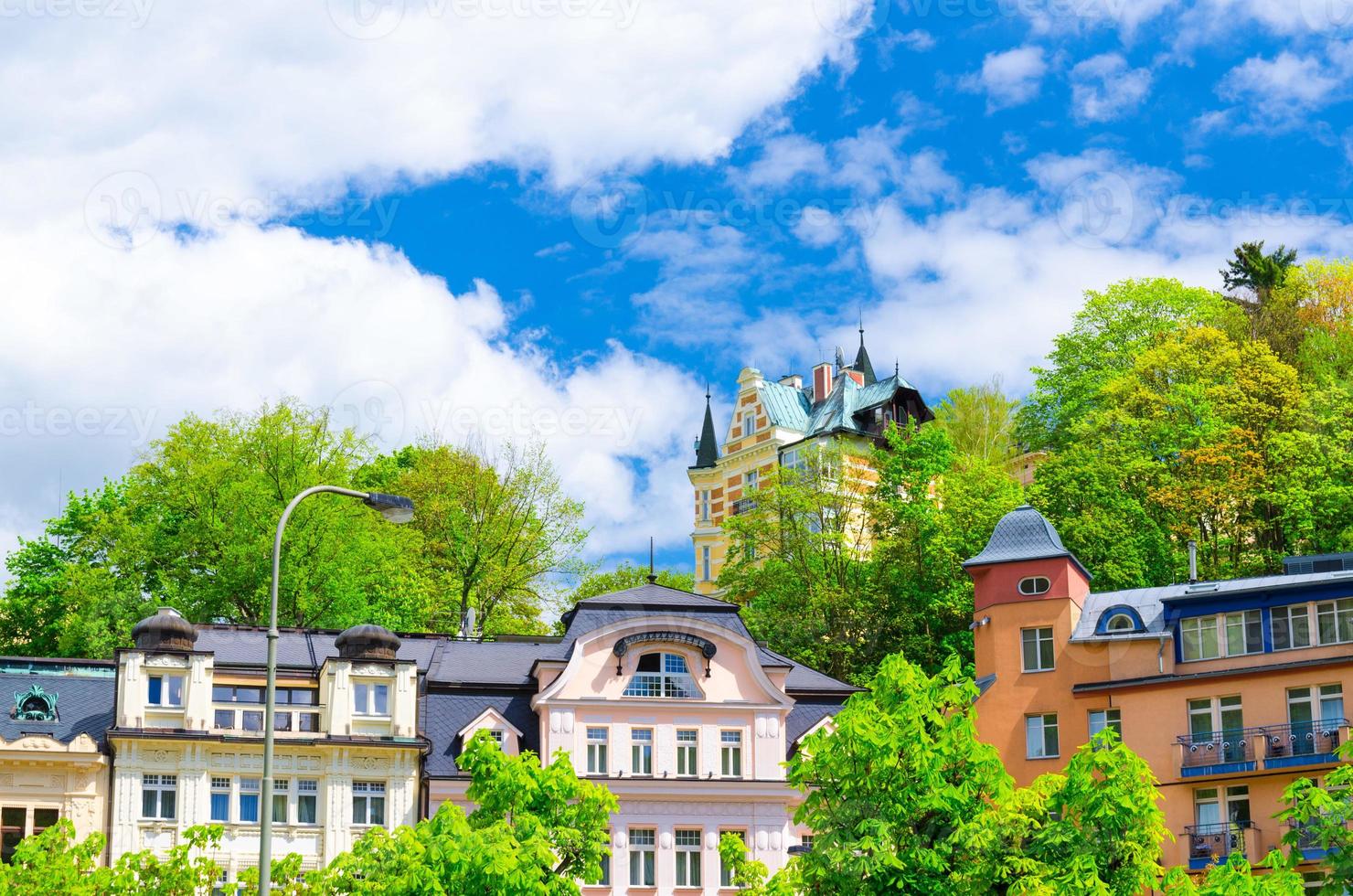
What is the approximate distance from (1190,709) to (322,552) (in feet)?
125

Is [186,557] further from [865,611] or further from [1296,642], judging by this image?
[1296,642]

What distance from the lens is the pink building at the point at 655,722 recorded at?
5709 centimetres

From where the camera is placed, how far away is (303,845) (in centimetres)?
5500

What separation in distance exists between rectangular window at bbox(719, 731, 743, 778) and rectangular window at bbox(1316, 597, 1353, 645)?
57.5ft

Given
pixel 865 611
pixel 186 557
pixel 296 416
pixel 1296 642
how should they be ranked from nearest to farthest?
pixel 1296 642, pixel 865 611, pixel 186 557, pixel 296 416

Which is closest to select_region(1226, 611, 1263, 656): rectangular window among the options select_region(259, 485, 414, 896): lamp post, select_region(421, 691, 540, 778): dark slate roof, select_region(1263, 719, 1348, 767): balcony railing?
select_region(1263, 719, 1348, 767): balcony railing

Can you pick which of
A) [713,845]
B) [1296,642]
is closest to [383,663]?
[713,845]

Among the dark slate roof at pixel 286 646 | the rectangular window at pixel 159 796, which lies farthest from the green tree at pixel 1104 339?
the rectangular window at pixel 159 796

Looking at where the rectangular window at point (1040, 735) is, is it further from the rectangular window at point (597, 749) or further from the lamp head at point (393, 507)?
the lamp head at point (393, 507)

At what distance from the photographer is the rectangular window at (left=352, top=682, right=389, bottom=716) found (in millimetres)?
56719

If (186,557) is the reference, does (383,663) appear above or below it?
below

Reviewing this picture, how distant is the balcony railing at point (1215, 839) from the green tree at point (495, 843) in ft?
61.0

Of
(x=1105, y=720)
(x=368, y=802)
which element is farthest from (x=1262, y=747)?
(x=368, y=802)

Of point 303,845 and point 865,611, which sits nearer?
point 303,845
